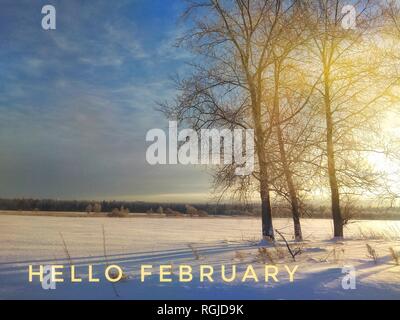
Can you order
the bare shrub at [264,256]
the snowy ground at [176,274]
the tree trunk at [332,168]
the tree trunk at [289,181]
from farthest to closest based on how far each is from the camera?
the tree trunk at [332,168] < the tree trunk at [289,181] < the bare shrub at [264,256] < the snowy ground at [176,274]

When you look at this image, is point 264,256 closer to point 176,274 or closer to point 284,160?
point 176,274

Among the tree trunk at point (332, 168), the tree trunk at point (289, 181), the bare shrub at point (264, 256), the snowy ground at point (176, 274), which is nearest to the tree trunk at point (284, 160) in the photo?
the tree trunk at point (289, 181)

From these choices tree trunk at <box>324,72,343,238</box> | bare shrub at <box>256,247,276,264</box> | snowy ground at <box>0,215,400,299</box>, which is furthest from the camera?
tree trunk at <box>324,72,343,238</box>

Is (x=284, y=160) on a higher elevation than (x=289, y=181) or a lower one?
higher

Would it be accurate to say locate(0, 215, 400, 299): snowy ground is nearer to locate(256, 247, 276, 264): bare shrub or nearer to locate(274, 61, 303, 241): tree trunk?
locate(256, 247, 276, 264): bare shrub

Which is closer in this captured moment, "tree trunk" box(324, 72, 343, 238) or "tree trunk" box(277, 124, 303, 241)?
"tree trunk" box(277, 124, 303, 241)

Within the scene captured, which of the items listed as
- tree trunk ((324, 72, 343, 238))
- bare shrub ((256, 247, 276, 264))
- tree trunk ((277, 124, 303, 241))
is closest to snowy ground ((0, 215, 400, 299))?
bare shrub ((256, 247, 276, 264))

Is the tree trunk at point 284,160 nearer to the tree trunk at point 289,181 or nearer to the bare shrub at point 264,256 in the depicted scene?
the tree trunk at point 289,181

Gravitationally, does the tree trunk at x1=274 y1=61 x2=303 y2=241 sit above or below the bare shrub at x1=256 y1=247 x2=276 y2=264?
above

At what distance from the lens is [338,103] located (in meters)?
16.3

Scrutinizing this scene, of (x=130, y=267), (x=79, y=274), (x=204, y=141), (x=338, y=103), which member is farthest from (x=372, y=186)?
(x=79, y=274)

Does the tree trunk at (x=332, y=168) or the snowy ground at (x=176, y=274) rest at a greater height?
the tree trunk at (x=332, y=168)

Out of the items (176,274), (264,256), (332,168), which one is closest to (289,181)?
(332,168)

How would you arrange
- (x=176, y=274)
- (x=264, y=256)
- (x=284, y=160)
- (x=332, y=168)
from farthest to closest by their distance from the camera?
(x=332, y=168)
(x=284, y=160)
(x=264, y=256)
(x=176, y=274)
